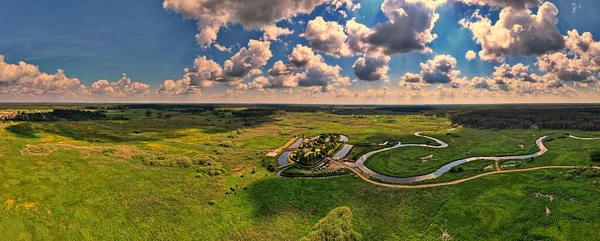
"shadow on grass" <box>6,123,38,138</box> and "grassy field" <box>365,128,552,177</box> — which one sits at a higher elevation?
"shadow on grass" <box>6,123,38,138</box>

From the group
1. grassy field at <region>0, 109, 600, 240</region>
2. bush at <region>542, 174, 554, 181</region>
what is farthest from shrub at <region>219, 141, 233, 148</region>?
bush at <region>542, 174, 554, 181</region>

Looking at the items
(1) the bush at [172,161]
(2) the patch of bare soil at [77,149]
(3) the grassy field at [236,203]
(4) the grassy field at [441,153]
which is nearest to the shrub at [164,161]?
(1) the bush at [172,161]

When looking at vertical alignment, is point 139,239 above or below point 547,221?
below

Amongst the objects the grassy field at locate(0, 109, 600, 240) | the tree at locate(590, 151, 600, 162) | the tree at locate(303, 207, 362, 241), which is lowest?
the tree at locate(303, 207, 362, 241)

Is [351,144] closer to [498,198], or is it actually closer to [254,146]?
[254,146]

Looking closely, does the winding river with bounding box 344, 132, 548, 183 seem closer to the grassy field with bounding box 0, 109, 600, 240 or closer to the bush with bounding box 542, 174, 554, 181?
the grassy field with bounding box 0, 109, 600, 240

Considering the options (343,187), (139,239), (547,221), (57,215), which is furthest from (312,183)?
(57,215)

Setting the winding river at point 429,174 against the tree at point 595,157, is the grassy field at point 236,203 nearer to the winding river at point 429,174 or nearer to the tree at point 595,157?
the tree at point 595,157

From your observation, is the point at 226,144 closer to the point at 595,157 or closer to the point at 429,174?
the point at 429,174
